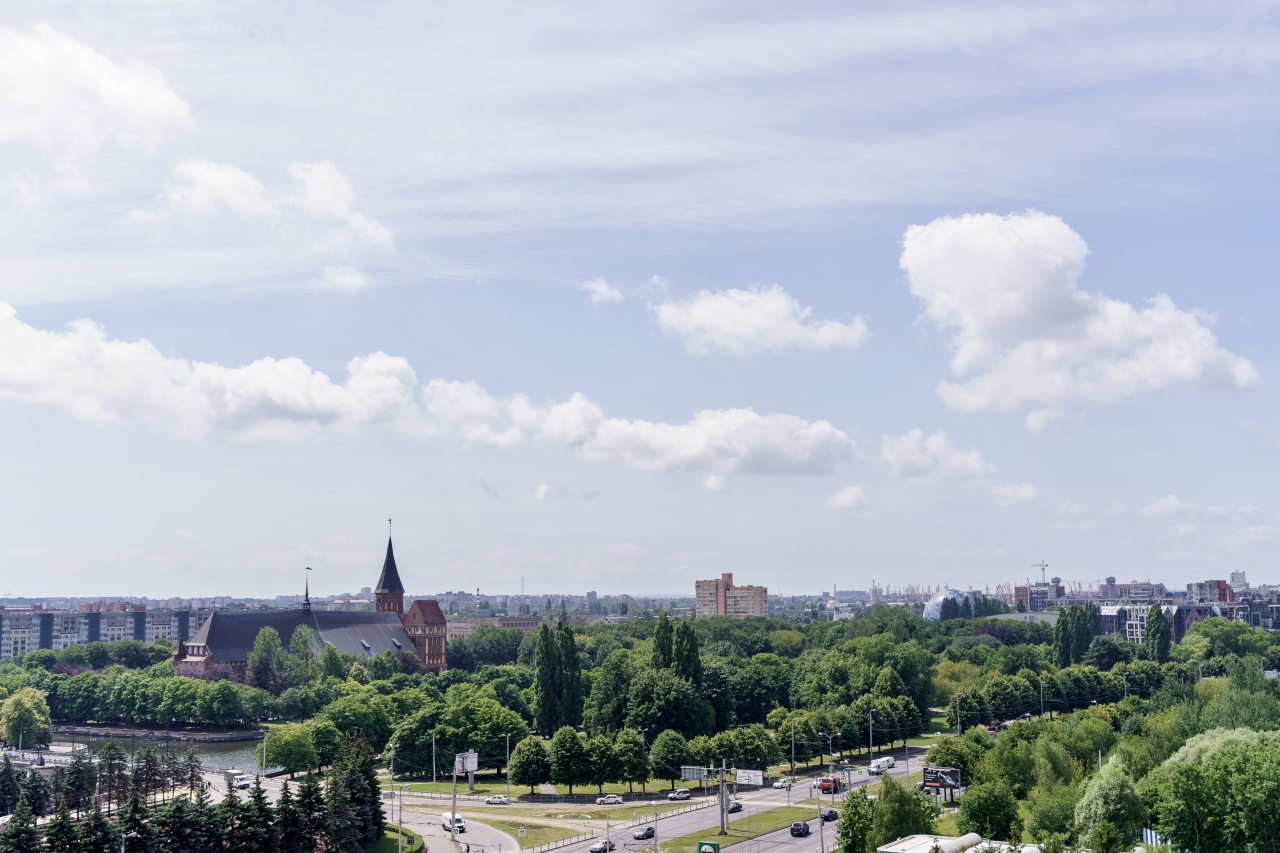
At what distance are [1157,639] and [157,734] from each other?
13799 cm

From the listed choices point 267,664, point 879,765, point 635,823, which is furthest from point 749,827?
point 267,664

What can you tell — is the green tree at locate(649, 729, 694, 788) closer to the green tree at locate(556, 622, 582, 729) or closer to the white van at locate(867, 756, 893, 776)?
the white van at locate(867, 756, 893, 776)

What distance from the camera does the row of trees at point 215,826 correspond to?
62.4 m

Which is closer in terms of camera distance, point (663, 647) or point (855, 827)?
point (855, 827)

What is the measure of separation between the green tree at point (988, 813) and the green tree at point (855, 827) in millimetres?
7450

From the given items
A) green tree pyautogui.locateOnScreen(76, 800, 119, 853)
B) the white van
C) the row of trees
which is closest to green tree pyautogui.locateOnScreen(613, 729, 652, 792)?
the white van

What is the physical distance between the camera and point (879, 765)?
110 metres

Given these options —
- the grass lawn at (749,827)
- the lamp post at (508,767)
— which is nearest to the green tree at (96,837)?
the grass lawn at (749,827)

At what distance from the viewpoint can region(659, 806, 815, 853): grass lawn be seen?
76.1 meters

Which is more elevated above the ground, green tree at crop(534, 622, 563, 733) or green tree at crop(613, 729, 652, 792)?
green tree at crop(534, 622, 563, 733)

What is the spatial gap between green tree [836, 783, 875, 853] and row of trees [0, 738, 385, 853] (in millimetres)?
29456

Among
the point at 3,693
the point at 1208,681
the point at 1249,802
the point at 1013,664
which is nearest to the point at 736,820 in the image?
the point at 1249,802

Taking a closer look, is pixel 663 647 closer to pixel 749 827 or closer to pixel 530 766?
pixel 530 766

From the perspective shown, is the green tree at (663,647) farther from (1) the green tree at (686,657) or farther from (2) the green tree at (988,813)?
(2) the green tree at (988,813)
